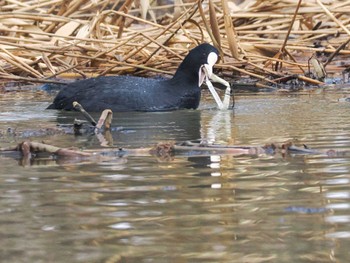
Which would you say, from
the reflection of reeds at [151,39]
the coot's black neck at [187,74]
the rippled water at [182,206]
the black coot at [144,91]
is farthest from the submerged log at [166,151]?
the reflection of reeds at [151,39]

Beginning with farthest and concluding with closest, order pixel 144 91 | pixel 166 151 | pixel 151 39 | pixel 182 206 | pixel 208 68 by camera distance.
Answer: pixel 151 39 → pixel 208 68 → pixel 144 91 → pixel 166 151 → pixel 182 206

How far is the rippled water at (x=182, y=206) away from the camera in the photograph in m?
2.78

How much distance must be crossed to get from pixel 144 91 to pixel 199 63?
596mm

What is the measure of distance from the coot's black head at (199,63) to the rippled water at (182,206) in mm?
2321

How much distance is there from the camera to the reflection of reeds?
9.06m

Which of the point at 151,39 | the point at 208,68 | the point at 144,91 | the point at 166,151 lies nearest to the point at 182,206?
the point at 166,151

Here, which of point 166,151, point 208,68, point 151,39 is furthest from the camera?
point 151,39

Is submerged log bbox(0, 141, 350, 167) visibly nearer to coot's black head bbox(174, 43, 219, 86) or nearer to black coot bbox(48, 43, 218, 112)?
black coot bbox(48, 43, 218, 112)

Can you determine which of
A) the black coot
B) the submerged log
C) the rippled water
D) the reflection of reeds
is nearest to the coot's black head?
the black coot

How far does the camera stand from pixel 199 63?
782 cm

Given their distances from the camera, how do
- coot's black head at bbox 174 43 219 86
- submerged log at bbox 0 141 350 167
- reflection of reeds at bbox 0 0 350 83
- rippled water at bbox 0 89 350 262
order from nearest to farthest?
rippled water at bbox 0 89 350 262
submerged log at bbox 0 141 350 167
coot's black head at bbox 174 43 219 86
reflection of reeds at bbox 0 0 350 83

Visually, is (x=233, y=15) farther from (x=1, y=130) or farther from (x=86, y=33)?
(x=1, y=130)

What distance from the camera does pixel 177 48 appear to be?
9.35 m

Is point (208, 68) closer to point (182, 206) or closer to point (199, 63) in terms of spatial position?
point (199, 63)
